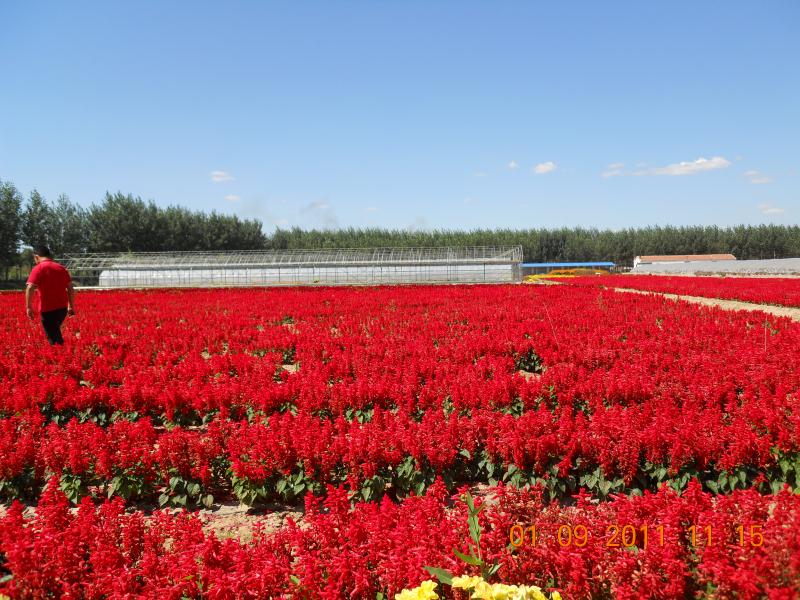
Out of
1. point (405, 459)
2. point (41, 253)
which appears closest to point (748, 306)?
point (405, 459)

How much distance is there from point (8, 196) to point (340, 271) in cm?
3608

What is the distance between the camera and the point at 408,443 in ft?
16.0

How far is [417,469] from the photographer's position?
4.86m

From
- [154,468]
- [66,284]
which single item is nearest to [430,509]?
[154,468]

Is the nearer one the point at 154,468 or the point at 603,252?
the point at 154,468

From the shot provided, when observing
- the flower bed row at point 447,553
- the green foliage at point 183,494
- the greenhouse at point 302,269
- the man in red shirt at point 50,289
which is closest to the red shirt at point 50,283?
the man in red shirt at point 50,289

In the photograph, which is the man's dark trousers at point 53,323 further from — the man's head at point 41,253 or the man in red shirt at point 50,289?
the man's head at point 41,253

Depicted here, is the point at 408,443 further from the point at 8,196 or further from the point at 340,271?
the point at 8,196
